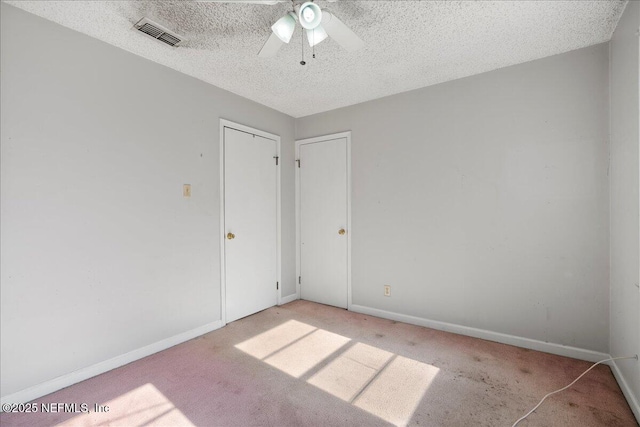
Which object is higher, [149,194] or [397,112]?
[397,112]

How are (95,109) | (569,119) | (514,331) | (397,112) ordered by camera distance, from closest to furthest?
(95,109) < (569,119) < (514,331) < (397,112)

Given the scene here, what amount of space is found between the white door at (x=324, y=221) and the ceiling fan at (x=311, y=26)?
1898 millimetres

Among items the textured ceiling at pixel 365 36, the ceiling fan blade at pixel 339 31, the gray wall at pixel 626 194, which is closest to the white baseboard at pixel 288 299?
the textured ceiling at pixel 365 36

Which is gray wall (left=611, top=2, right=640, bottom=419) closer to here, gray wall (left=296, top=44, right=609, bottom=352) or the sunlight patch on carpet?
gray wall (left=296, top=44, right=609, bottom=352)

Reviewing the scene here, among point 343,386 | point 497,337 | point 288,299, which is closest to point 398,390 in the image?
point 343,386

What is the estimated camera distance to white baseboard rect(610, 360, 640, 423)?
5.76 ft

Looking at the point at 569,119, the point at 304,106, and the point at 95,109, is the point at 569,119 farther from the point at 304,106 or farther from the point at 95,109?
the point at 95,109

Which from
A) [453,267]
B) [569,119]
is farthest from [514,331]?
[569,119]

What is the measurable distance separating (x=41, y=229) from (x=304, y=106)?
2807 mm

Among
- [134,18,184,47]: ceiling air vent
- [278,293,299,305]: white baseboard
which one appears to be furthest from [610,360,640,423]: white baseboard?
[134,18,184,47]: ceiling air vent

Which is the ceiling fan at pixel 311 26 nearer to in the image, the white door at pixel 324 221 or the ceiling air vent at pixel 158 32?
the ceiling air vent at pixel 158 32

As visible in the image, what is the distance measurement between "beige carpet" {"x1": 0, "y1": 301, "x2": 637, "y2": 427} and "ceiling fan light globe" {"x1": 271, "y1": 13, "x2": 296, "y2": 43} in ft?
7.55

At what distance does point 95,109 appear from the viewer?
2248 mm

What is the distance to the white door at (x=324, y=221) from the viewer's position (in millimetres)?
3729
